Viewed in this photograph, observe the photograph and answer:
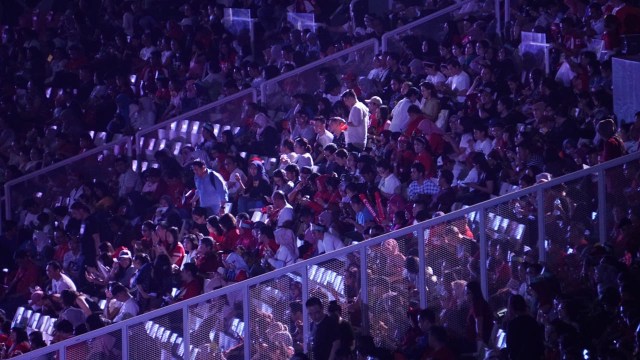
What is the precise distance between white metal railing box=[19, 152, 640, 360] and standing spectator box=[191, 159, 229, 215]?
14.0ft

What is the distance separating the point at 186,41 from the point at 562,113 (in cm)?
888

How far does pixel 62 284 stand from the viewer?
49.1 feet

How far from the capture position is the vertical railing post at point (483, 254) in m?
11.8

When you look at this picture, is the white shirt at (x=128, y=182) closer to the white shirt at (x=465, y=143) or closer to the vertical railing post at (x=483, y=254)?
the white shirt at (x=465, y=143)

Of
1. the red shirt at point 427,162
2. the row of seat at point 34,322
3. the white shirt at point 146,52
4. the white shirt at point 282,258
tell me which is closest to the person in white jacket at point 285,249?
the white shirt at point 282,258

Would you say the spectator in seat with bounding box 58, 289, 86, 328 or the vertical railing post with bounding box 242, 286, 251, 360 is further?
the spectator in seat with bounding box 58, 289, 86, 328

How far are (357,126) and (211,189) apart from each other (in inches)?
72.0

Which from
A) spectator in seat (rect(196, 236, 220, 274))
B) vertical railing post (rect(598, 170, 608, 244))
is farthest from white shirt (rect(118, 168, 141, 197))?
vertical railing post (rect(598, 170, 608, 244))

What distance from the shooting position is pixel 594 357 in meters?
10.4

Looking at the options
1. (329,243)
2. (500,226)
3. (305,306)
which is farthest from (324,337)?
(329,243)

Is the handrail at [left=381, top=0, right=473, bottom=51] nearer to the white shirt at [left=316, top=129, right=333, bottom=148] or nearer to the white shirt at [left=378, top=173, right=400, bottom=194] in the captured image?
the white shirt at [left=316, top=129, right=333, bottom=148]

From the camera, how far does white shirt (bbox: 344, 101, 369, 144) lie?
1631 cm

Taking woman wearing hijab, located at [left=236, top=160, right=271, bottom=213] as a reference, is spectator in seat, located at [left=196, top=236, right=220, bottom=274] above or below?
below

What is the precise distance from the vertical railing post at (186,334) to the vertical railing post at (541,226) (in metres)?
3.01
